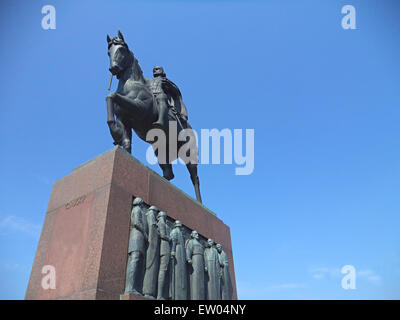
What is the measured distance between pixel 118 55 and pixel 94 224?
14.0 feet

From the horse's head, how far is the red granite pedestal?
2.39 meters

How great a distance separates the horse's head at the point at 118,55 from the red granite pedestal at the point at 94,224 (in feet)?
7.84

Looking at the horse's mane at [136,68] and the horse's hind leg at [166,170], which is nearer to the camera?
the horse's mane at [136,68]

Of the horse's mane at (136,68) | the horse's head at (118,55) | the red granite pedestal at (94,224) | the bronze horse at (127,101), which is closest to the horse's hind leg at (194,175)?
the bronze horse at (127,101)

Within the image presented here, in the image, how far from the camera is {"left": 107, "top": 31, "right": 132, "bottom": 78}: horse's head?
25.8 feet

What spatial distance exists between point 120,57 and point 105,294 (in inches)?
211

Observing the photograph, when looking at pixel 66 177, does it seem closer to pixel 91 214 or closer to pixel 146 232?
pixel 91 214

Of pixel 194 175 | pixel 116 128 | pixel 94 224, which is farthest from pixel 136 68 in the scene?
pixel 94 224

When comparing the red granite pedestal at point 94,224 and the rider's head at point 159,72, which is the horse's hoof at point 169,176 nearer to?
the red granite pedestal at point 94,224

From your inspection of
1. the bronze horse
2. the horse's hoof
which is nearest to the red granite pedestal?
the bronze horse

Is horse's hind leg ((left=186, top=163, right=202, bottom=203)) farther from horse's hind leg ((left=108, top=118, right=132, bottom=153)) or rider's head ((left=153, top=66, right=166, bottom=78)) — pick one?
horse's hind leg ((left=108, top=118, right=132, bottom=153))

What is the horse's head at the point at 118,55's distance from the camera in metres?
7.85

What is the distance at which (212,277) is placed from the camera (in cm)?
734

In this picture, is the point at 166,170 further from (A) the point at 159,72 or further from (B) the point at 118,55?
(B) the point at 118,55
